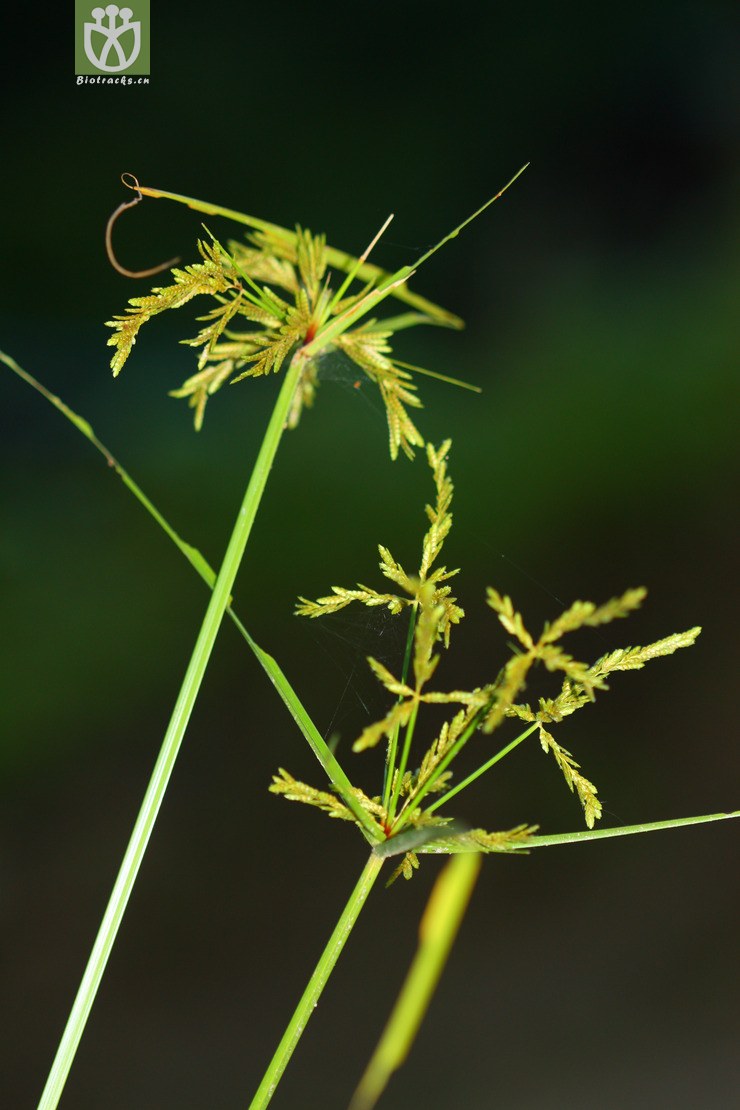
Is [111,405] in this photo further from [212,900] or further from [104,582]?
[212,900]

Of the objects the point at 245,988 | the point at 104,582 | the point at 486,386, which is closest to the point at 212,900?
the point at 245,988

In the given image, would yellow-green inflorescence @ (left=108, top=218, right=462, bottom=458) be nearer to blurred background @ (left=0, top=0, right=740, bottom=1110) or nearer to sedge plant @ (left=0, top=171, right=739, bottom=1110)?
sedge plant @ (left=0, top=171, right=739, bottom=1110)

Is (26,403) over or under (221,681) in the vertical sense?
over
